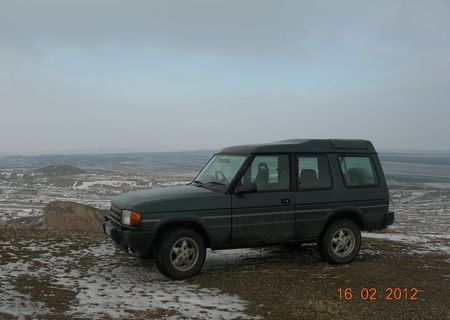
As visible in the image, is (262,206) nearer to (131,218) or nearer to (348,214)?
(348,214)

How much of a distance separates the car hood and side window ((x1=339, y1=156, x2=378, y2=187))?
99.9 inches

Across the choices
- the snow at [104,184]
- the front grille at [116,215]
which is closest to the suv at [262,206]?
the front grille at [116,215]

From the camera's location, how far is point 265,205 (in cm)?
753

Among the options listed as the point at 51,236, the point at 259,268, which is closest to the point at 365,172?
the point at 259,268

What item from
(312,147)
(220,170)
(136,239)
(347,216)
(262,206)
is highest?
(312,147)

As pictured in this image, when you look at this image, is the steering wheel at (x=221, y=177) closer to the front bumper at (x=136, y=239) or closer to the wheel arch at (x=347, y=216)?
the front bumper at (x=136, y=239)

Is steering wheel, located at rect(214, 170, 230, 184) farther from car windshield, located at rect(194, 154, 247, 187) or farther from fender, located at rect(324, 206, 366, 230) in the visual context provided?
fender, located at rect(324, 206, 366, 230)

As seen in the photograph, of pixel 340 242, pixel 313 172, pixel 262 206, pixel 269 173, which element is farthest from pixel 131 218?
pixel 340 242

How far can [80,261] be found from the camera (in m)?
8.01

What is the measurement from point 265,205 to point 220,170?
1061 millimetres

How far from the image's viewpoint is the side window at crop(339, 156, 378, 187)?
27.4 ft

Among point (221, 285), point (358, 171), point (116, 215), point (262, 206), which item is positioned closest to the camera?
point (221, 285)

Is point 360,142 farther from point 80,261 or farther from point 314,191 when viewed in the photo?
point 80,261

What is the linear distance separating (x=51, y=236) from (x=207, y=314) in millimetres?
6079
